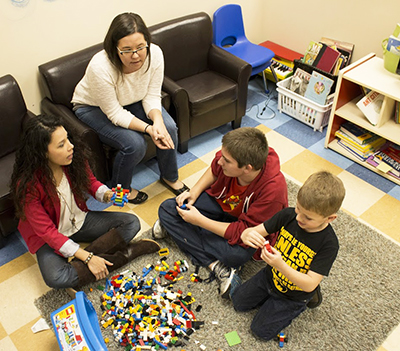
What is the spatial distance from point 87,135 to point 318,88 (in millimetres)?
1835

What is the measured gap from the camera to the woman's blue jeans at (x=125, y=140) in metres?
2.64

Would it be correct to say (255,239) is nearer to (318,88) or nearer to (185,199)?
(185,199)

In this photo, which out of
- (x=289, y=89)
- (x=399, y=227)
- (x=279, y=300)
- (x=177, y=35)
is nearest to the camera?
(x=279, y=300)

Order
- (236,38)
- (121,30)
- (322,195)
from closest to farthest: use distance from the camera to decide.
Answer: (322,195), (121,30), (236,38)

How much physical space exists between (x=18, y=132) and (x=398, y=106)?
254 centimetres

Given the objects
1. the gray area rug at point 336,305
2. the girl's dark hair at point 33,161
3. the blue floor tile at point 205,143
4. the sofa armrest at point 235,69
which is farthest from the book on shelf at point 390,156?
the girl's dark hair at point 33,161

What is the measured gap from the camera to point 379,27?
10.6 ft

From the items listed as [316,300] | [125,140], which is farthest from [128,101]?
[316,300]

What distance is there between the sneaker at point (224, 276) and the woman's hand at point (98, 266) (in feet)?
1.93

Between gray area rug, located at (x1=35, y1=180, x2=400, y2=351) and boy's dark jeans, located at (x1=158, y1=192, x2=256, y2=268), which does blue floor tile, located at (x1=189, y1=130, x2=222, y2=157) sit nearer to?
boy's dark jeans, located at (x1=158, y1=192, x2=256, y2=268)

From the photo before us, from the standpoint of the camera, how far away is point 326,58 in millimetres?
3408

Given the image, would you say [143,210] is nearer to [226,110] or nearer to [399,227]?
[226,110]

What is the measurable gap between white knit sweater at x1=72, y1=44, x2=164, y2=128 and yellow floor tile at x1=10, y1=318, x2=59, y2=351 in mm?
1267

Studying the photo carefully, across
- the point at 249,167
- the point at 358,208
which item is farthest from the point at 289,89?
the point at 249,167
